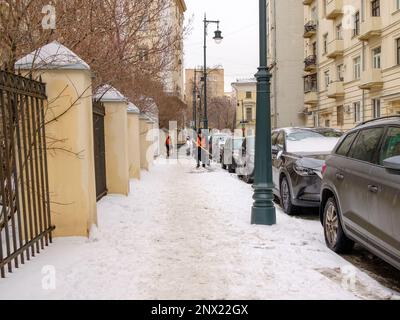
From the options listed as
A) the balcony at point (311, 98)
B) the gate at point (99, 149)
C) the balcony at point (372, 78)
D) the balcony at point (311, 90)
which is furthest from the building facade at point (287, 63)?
the gate at point (99, 149)

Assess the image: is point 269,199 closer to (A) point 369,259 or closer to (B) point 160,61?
Result: (A) point 369,259

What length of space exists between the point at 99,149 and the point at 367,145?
17.7 ft

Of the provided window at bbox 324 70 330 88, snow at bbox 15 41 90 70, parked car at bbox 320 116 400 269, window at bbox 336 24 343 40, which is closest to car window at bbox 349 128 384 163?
parked car at bbox 320 116 400 269

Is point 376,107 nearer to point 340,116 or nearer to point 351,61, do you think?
point 351,61

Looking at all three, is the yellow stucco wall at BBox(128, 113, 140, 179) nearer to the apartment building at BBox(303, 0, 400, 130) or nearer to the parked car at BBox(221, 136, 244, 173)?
the parked car at BBox(221, 136, 244, 173)

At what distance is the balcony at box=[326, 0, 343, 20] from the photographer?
33.7 m

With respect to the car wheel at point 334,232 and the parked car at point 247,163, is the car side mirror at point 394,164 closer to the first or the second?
the car wheel at point 334,232

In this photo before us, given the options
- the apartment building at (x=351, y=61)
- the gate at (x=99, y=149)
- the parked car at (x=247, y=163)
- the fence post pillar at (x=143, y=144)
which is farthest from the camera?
the apartment building at (x=351, y=61)

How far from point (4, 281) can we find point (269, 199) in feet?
13.7

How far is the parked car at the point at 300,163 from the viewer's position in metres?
8.19

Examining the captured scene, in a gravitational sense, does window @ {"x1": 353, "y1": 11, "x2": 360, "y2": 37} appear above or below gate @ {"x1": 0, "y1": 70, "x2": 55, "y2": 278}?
above

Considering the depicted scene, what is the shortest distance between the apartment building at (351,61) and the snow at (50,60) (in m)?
23.5

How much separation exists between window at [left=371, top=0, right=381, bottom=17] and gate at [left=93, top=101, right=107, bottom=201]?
79.6 ft

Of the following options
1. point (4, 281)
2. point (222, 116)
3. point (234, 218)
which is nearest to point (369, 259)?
point (234, 218)
